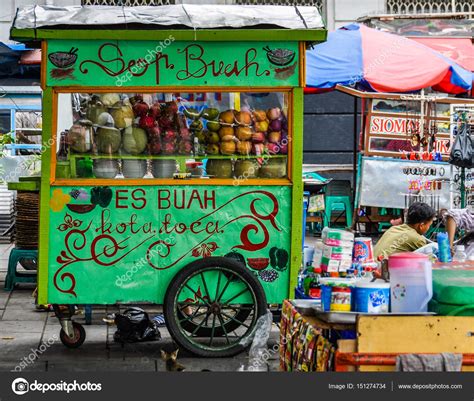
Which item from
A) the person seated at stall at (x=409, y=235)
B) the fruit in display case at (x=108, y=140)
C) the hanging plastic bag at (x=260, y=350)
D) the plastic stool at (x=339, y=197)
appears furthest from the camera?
the plastic stool at (x=339, y=197)

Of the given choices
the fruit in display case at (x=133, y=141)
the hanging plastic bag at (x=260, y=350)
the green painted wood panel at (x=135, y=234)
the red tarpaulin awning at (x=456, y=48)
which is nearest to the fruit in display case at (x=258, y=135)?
the green painted wood panel at (x=135, y=234)

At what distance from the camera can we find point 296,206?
8070 mm

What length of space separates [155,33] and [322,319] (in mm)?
3461

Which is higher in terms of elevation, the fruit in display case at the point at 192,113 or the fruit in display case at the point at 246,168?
the fruit in display case at the point at 192,113

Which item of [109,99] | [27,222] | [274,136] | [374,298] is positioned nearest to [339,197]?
[27,222]

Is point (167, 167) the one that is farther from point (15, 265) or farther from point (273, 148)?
point (15, 265)

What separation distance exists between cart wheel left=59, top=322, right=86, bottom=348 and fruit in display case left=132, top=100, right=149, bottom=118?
1.73m

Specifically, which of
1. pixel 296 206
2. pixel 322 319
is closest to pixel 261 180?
pixel 296 206

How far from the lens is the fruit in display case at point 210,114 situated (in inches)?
324

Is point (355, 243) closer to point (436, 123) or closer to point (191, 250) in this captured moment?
point (191, 250)

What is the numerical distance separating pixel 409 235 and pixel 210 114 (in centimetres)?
188

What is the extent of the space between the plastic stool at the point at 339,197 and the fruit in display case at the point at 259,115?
8.15 meters

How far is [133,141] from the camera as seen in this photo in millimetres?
8172

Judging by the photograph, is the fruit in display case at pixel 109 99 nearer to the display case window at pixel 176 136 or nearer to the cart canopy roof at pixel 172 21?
the display case window at pixel 176 136
